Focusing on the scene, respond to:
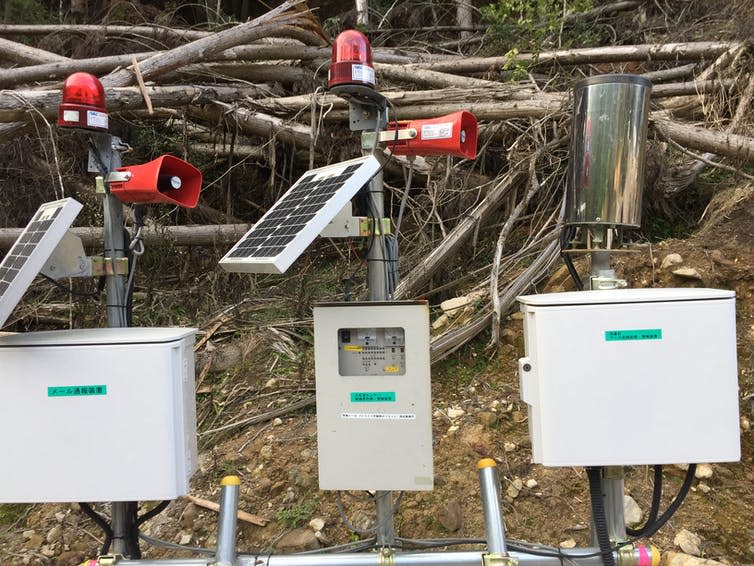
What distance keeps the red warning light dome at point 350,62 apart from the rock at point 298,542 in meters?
1.77

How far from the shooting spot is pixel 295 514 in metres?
2.40

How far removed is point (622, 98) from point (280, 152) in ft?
9.37

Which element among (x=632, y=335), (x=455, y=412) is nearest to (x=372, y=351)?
(x=632, y=335)

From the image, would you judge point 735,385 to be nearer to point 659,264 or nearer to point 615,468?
point 615,468

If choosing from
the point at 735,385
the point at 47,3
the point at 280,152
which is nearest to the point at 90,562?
the point at 735,385

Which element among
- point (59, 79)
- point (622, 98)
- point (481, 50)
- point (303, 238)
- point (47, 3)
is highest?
point (47, 3)

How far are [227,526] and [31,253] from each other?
3.13 feet

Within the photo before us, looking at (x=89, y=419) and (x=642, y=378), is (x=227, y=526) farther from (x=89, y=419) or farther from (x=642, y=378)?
(x=642, y=378)

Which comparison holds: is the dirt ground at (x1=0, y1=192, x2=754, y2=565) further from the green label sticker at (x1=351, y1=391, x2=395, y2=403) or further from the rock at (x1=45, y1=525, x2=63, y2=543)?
the green label sticker at (x1=351, y1=391, x2=395, y2=403)

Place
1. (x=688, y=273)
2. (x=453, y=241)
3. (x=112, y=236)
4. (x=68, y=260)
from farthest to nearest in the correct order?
(x=453, y=241), (x=688, y=273), (x=112, y=236), (x=68, y=260)

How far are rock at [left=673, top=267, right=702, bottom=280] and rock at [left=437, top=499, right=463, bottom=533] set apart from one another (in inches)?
63.7

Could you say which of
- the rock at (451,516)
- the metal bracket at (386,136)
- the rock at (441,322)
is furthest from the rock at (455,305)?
the metal bracket at (386,136)

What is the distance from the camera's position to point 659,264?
2.90m

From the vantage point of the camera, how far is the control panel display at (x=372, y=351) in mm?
1700
